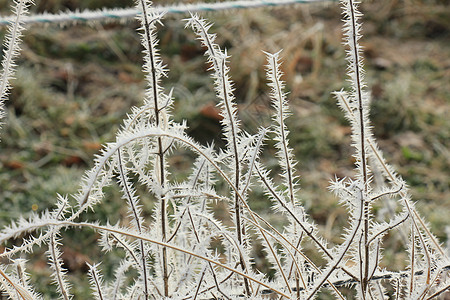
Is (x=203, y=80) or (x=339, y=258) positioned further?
(x=203, y=80)

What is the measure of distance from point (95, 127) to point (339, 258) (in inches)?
76.6

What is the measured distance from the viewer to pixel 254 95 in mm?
2961

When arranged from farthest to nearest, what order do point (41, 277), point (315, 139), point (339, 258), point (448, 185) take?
point (315, 139) → point (448, 185) → point (41, 277) → point (339, 258)

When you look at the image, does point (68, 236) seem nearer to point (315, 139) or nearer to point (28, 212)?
point (28, 212)

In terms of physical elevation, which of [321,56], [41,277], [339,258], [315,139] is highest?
[339,258]

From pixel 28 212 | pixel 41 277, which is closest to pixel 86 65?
pixel 28 212

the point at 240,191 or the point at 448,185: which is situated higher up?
the point at 240,191

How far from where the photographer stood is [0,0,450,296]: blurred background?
2.45 m

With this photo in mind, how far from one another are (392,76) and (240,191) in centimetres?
227

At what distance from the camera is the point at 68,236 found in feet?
7.21

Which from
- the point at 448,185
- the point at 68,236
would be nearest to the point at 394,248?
the point at 448,185

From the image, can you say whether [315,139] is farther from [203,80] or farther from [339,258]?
[339,258]

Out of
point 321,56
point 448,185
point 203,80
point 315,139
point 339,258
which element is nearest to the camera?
point 339,258

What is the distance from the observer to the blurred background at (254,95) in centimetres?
245
